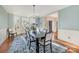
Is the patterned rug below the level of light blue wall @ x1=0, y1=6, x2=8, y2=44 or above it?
below

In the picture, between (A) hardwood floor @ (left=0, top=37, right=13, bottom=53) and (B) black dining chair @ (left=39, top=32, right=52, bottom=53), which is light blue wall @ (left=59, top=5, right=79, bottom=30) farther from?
(A) hardwood floor @ (left=0, top=37, right=13, bottom=53)

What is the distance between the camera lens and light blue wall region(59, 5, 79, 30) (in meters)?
1.94

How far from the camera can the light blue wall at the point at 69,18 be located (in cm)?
194

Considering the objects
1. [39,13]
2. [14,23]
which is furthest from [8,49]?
[39,13]

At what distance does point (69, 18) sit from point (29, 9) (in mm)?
767

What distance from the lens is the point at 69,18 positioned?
200 centimetres

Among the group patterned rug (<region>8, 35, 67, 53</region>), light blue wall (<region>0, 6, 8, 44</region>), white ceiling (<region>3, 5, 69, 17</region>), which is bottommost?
patterned rug (<region>8, 35, 67, 53</region>)

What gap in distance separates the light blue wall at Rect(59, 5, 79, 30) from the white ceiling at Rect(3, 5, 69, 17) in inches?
4.7

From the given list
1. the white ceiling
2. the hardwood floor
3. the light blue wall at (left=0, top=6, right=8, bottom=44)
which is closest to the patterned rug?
the hardwood floor

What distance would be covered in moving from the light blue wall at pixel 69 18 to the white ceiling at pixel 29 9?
0.12 metres

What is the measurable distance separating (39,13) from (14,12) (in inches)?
18.4

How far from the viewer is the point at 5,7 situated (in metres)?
1.89
